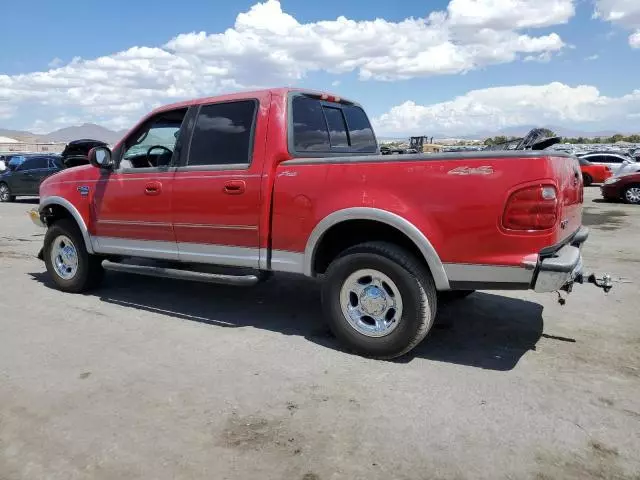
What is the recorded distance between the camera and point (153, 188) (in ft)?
17.2

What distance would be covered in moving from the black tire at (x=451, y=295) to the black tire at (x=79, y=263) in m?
3.73

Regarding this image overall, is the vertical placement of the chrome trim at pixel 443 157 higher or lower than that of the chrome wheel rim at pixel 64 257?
higher

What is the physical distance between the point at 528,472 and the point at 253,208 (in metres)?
2.81

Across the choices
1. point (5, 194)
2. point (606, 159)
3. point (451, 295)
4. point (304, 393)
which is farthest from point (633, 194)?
point (5, 194)

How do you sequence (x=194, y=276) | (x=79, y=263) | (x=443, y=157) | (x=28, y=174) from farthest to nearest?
1. (x=28, y=174)
2. (x=79, y=263)
3. (x=194, y=276)
4. (x=443, y=157)

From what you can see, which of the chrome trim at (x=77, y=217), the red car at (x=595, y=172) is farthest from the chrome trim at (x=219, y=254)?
the red car at (x=595, y=172)

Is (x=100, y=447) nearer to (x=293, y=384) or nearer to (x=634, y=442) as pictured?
(x=293, y=384)

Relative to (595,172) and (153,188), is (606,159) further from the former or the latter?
(153,188)

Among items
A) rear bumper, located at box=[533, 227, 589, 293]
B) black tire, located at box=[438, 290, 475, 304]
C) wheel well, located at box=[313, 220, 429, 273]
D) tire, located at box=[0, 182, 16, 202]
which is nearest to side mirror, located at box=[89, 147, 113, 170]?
wheel well, located at box=[313, 220, 429, 273]

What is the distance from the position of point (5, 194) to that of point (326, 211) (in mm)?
19345

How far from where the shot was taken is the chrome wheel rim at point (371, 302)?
4.05 meters

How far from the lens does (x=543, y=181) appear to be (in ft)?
11.3

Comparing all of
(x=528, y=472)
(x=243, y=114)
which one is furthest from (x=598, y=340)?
(x=243, y=114)

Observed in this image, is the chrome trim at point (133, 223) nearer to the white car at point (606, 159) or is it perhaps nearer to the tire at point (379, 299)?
the tire at point (379, 299)
